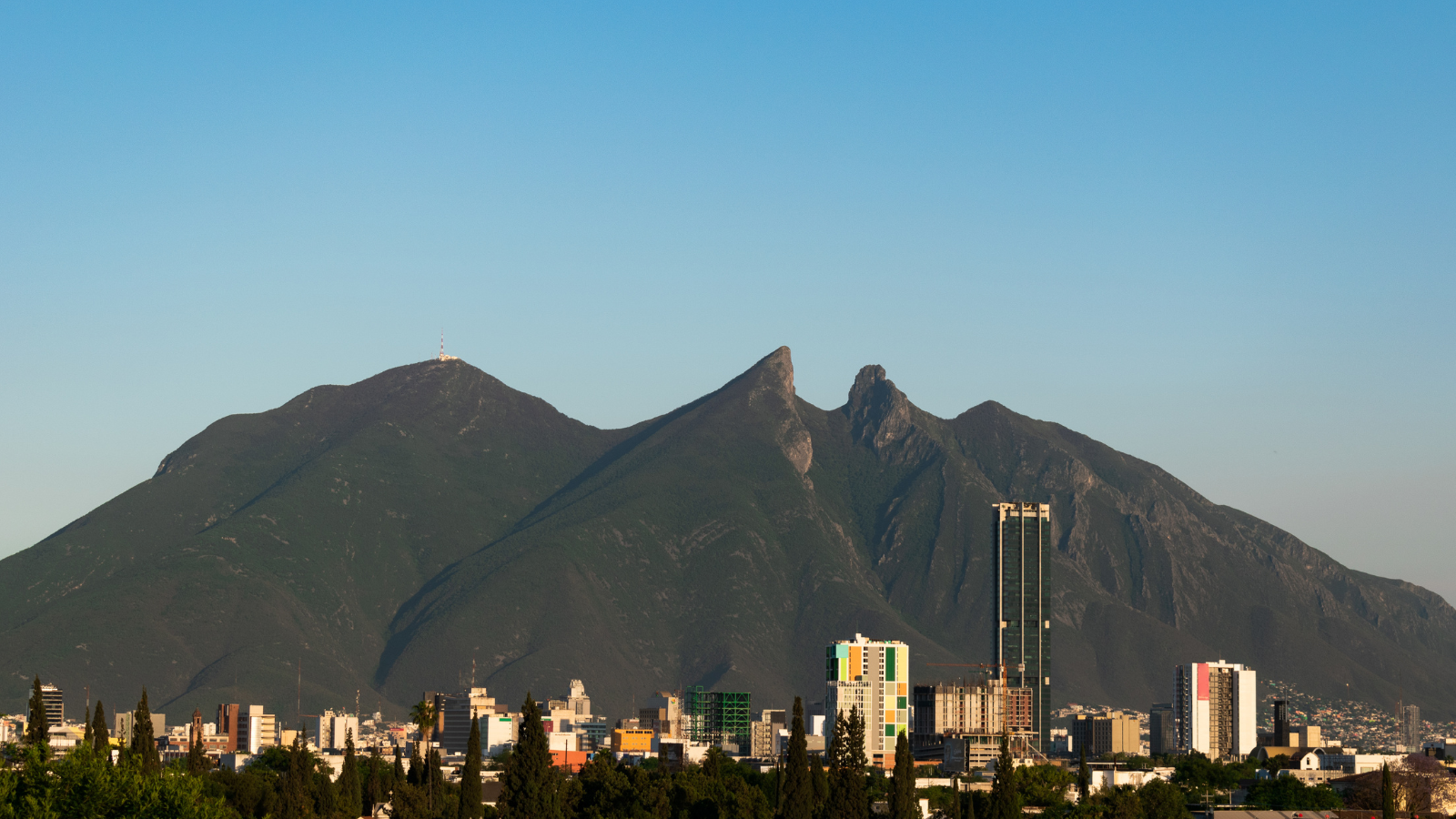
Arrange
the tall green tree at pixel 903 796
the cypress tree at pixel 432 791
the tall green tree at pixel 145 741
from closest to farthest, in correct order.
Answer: the tall green tree at pixel 145 741
the tall green tree at pixel 903 796
the cypress tree at pixel 432 791

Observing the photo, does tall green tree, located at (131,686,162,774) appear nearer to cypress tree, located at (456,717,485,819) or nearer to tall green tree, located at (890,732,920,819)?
cypress tree, located at (456,717,485,819)

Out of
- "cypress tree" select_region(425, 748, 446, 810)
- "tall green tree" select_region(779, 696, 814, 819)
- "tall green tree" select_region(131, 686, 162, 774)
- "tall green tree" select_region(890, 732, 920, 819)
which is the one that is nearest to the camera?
"tall green tree" select_region(779, 696, 814, 819)

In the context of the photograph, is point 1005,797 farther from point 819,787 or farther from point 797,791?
point 797,791

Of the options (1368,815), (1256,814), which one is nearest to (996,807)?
(1256,814)

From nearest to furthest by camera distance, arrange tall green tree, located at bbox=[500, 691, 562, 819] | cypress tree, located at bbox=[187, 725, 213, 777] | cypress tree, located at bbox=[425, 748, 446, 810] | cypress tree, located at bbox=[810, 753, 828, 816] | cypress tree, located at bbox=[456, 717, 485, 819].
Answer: tall green tree, located at bbox=[500, 691, 562, 819], cypress tree, located at bbox=[456, 717, 485, 819], cypress tree, located at bbox=[810, 753, 828, 816], cypress tree, located at bbox=[187, 725, 213, 777], cypress tree, located at bbox=[425, 748, 446, 810]

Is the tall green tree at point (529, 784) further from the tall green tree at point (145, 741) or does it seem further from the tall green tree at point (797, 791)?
the tall green tree at point (145, 741)

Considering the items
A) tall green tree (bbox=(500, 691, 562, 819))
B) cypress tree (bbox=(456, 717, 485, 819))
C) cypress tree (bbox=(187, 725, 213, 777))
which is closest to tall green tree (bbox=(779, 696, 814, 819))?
tall green tree (bbox=(500, 691, 562, 819))

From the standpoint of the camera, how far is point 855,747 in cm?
18275

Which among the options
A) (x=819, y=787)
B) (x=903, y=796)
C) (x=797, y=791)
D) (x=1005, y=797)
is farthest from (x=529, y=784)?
(x=1005, y=797)

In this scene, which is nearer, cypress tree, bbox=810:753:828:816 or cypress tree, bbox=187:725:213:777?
cypress tree, bbox=810:753:828:816

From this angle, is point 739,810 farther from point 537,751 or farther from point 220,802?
point 220,802

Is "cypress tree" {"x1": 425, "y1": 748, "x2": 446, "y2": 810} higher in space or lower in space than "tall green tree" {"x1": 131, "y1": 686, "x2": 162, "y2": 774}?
lower

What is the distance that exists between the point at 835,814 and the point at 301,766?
149 ft

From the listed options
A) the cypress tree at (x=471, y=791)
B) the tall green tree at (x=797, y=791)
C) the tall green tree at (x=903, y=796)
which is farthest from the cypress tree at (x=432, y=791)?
the tall green tree at (x=903, y=796)
